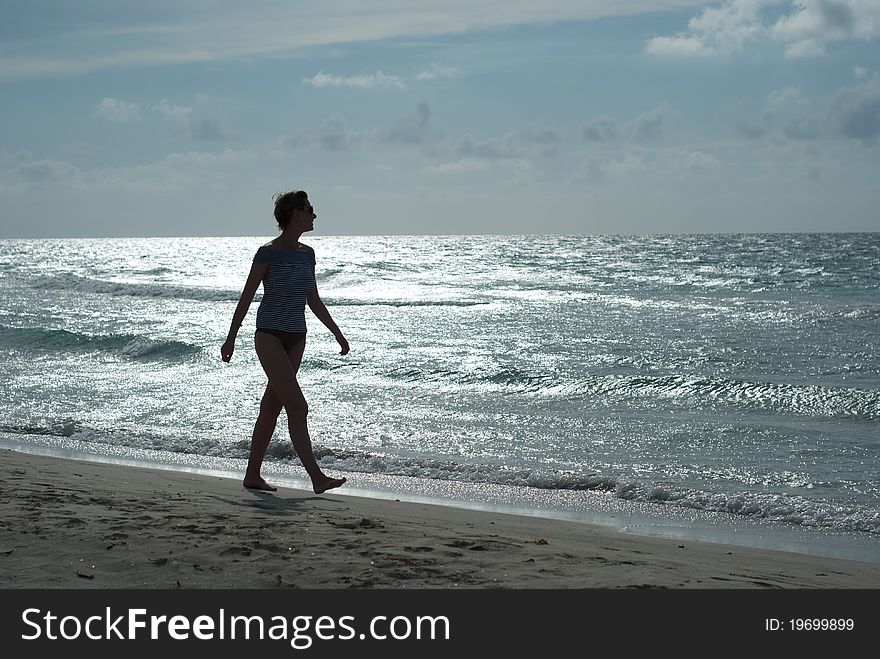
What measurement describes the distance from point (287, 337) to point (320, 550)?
2012 mm

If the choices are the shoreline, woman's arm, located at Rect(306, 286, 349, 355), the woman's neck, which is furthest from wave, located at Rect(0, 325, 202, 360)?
the woman's neck

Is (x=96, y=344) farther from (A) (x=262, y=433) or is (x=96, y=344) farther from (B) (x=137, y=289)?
(B) (x=137, y=289)

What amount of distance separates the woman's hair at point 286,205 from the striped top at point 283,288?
186 mm

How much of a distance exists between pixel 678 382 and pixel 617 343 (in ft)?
16.1

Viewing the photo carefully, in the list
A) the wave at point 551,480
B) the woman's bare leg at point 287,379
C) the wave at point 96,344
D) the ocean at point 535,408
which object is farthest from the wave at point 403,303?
the woman's bare leg at point 287,379

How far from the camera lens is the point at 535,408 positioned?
11.5 metres

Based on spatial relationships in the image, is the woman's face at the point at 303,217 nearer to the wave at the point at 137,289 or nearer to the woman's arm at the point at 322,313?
the woman's arm at the point at 322,313

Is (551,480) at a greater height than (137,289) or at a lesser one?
lesser

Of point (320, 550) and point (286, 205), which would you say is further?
point (286, 205)

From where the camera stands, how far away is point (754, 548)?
231 inches

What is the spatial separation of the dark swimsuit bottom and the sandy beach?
3.43 ft

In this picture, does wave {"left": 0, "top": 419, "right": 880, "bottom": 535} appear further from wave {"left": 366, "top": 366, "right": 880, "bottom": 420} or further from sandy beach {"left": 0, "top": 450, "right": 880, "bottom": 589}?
wave {"left": 366, "top": 366, "right": 880, "bottom": 420}

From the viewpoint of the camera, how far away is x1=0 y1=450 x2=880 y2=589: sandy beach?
4035mm

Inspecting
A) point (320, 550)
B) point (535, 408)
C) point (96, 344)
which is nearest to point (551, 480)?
point (320, 550)
